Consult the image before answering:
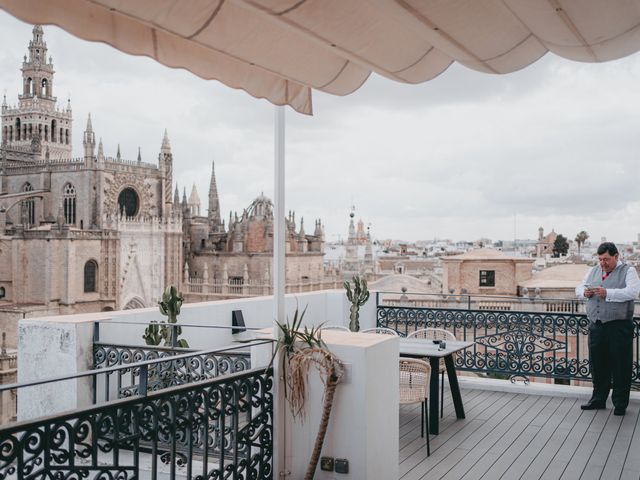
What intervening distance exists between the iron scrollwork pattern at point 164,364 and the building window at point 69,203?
45.8m

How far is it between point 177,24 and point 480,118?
38766mm

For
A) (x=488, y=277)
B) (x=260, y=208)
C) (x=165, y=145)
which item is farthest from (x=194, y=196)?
(x=488, y=277)

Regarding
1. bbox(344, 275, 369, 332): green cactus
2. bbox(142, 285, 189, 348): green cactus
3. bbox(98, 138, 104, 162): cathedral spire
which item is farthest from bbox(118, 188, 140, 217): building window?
bbox(142, 285, 189, 348): green cactus

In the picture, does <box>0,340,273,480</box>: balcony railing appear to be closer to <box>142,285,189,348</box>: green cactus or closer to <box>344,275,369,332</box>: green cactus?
<box>142,285,189,348</box>: green cactus

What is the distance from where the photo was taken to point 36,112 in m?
53.7

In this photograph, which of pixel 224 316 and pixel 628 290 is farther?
pixel 224 316

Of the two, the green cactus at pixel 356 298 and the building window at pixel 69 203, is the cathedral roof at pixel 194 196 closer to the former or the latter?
the building window at pixel 69 203

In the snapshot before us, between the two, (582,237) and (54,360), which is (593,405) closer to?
(54,360)

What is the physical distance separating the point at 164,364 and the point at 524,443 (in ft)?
8.93

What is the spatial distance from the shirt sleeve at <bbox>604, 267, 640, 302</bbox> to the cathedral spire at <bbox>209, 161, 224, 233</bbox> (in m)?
50.9

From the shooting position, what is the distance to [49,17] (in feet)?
6.14

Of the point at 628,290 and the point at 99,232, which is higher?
the point at 99,232

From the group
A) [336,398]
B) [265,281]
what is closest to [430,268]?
[265,281]

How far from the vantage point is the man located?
4.99 meters
